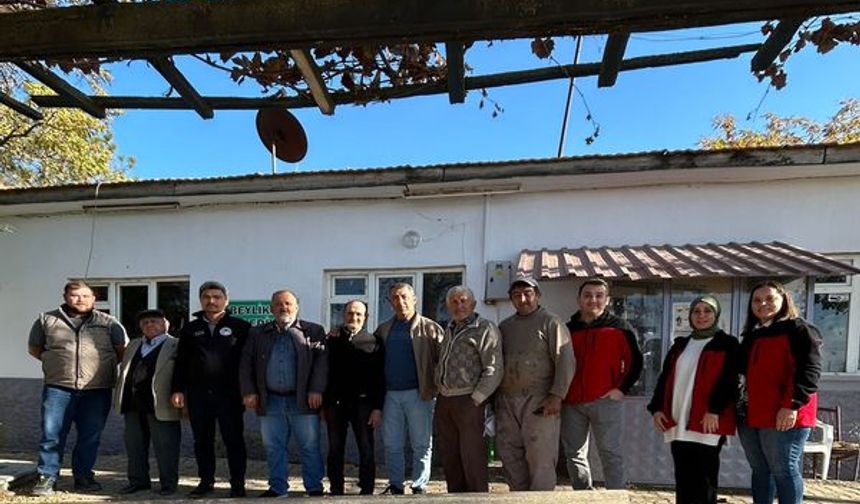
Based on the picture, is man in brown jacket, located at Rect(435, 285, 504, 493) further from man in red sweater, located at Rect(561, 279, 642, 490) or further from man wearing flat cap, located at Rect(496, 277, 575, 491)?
man in red sweater, located at Rect(561, 279, 642, 490)

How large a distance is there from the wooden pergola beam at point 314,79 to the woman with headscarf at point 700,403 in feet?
8.16

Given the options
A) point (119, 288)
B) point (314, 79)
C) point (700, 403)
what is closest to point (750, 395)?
point (700, 403)

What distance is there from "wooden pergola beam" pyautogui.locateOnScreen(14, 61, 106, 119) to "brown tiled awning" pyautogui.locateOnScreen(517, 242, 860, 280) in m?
3.50

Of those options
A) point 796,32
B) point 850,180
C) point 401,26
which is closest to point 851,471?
point 850,180

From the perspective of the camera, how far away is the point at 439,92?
235 cm

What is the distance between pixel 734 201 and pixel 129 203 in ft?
21.1

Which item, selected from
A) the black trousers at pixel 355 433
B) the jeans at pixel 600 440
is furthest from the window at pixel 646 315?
the black trousers at pixel 355 433

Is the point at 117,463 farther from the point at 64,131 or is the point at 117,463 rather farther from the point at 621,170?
the point at 64,131

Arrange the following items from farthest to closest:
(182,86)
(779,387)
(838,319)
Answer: (838,319) < (779,387) < (182,86)

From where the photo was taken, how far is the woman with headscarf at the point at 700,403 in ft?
10.6

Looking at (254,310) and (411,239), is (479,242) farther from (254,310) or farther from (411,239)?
(254,310)

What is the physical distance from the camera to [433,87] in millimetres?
2314

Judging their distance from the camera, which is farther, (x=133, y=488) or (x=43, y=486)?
(x=133, y=488)

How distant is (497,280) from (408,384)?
6.14ft
